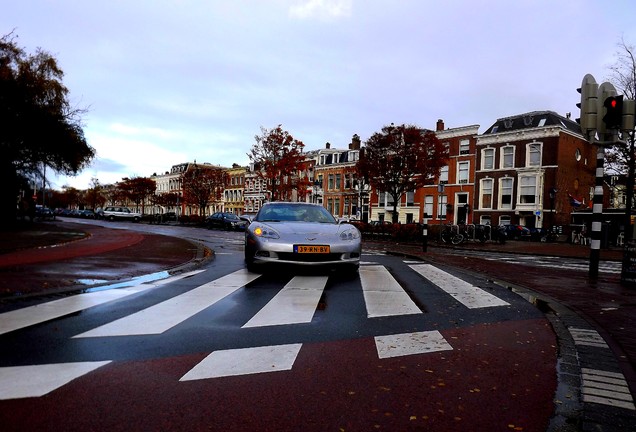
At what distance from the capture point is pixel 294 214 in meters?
8.88

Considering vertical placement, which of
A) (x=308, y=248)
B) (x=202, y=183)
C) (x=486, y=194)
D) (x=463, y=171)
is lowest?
(x=308, y=248)

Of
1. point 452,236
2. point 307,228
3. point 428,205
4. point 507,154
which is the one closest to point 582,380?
point 307,228

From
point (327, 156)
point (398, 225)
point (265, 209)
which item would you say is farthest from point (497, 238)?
point (327, 156)

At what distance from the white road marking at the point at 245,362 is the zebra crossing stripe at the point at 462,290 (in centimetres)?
309

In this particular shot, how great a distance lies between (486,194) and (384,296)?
150 feet

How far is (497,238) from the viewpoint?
26891mm

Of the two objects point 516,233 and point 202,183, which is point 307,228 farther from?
point 202,183

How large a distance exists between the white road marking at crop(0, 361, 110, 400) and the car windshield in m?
5.66

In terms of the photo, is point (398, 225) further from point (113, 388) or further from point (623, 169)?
point (113, 388)

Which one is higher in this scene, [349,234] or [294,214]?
[294,214]

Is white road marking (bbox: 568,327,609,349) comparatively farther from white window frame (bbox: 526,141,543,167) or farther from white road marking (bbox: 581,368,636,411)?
white window frame (bbox: 526,141,543,167)

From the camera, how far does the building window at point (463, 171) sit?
1969 inches

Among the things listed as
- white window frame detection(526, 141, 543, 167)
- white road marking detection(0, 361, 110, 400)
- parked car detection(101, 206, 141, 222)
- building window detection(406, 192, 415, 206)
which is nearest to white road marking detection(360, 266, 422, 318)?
white road marking detection(0, 361, 110, 400)

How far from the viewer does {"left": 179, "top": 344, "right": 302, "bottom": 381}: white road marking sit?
117 inches
